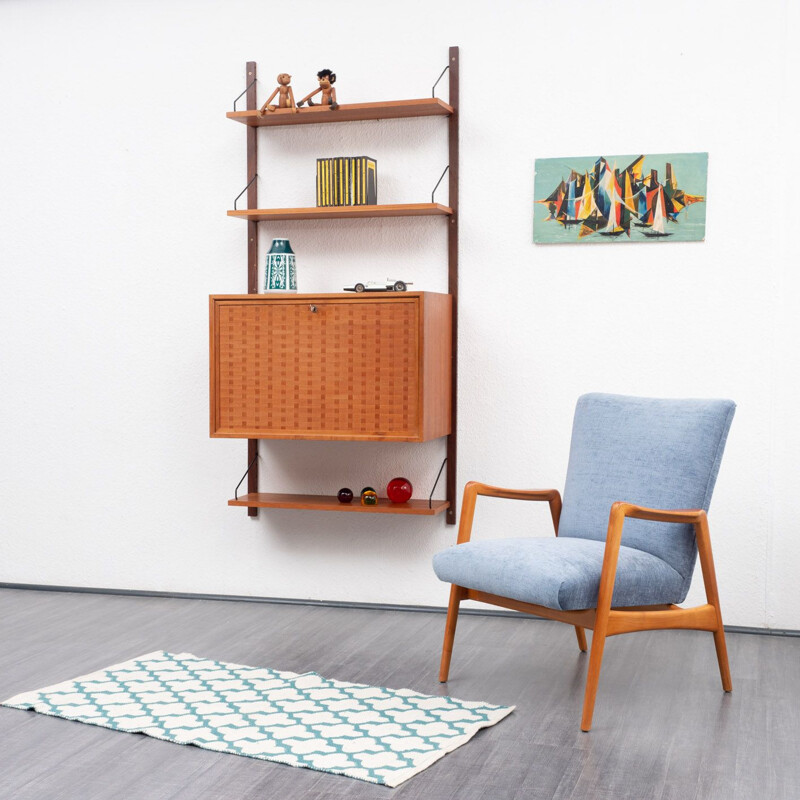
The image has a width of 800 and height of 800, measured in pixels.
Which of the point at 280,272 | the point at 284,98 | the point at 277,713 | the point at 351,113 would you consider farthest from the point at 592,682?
the point at 284,98

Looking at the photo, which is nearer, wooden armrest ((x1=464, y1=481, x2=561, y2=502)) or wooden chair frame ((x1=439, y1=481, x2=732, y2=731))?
wooden chair frame ((x1=439, y1=481, x2=732, y2=731))

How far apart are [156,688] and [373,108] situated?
2172 mm

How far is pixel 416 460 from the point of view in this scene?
161 inches

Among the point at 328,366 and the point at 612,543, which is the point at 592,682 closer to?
the point at 612,543

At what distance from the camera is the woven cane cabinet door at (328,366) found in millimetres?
3662

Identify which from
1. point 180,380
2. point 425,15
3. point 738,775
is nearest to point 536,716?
point 738,775

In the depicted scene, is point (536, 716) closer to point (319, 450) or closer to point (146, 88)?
point (319, 450)

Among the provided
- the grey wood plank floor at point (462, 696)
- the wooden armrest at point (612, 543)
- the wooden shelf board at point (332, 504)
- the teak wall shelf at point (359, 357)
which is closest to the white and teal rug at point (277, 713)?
the grey wood plank floor at point (462, 696)

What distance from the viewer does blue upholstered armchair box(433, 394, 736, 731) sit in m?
2.77

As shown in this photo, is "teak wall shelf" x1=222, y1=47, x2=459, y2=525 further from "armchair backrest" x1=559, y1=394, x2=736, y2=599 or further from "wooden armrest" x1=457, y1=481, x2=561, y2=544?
"armchair backrest" x1=559, y1=394, x2=736, y2=599

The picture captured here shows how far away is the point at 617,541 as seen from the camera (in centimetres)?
274

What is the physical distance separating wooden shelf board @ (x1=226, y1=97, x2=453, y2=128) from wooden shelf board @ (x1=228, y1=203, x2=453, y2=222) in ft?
1.14

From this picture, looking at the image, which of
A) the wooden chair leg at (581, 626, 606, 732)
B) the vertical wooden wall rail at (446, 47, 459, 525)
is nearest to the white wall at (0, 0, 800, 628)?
the vertical wooden wall rail at (446, 47, 459, 525)

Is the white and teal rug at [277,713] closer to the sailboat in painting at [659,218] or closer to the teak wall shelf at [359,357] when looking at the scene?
→ the teak wall shelf at [359,357]
